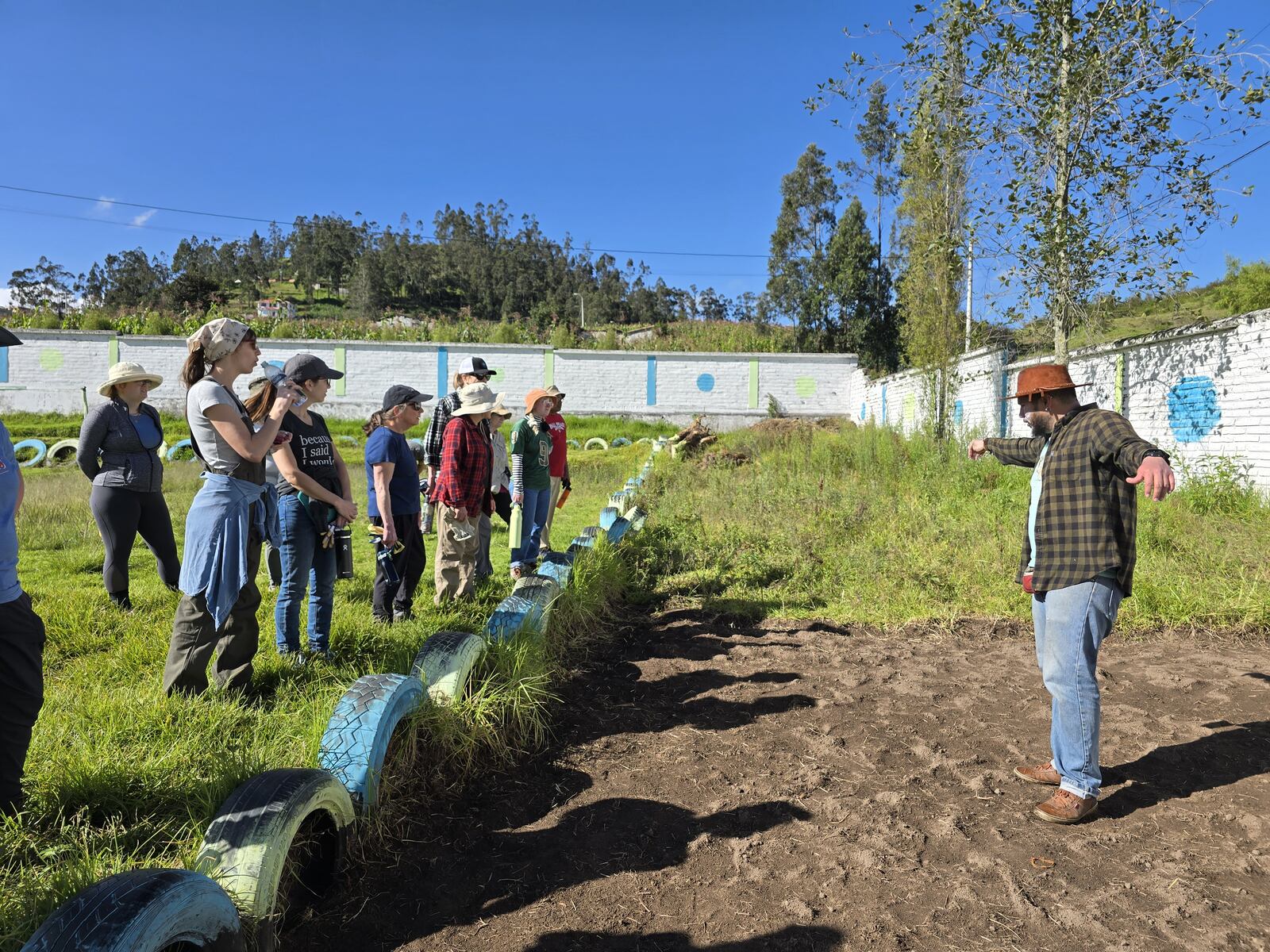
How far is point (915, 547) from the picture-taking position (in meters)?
7.05

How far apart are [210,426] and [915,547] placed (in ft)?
19.4

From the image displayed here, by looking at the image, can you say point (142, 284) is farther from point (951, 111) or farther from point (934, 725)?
point (934, 725)

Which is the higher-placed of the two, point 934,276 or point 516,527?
point 934,276

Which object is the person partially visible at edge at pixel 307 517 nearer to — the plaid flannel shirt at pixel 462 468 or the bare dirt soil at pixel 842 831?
the plaid flannel shirt at pixel 462 468

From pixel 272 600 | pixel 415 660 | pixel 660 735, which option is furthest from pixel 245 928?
pixel 272 600

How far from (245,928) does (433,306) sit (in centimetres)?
6439

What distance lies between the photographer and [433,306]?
6256cm

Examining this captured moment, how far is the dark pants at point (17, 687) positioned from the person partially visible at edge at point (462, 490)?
275 centimetres

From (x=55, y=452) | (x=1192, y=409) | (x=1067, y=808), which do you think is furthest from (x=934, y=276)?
(x=55, y=452)

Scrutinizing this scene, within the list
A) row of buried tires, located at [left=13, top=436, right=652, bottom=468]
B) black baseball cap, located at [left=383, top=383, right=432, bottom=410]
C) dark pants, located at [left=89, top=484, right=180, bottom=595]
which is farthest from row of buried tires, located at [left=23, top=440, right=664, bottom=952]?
row of buried tires, located at [left=13, top=436, right=652, bottom=468]

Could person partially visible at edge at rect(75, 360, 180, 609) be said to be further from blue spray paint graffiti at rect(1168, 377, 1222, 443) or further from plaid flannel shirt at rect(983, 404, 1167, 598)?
blue spray paint graffiti at rect(1168, 377, 1222, 443)

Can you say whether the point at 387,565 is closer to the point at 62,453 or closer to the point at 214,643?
the point at 214,643

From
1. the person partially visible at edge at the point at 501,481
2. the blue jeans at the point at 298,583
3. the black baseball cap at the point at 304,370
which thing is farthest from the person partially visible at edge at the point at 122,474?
the person partially visible at edge at the point at 501,481

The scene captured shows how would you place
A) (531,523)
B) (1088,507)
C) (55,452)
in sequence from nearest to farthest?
1. (1088,507)
2. (531,523)
3. (55,452)
